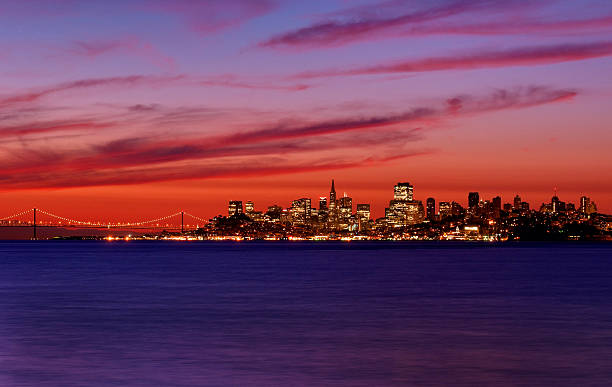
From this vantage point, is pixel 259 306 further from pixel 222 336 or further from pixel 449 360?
pixel 449 360

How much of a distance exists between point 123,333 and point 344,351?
33.2 feet

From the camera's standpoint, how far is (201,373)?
2522cm

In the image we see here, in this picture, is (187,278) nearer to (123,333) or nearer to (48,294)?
(48,294)

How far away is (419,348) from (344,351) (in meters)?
2.86

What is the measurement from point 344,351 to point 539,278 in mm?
53070

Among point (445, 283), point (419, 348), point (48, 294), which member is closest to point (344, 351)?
point (419, 348)

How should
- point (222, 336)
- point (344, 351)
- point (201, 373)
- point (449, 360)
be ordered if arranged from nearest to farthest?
point (201, 373)
point (449, 360)
point (344, 351)
point (222, 336)

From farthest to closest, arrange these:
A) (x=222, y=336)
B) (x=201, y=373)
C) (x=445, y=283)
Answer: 1. (x=445, y=283)
2. (x=222, y=336)
3. (x=201, y=373)

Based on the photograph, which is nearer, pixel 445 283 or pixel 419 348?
pixel 419 348

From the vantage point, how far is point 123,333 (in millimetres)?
34500

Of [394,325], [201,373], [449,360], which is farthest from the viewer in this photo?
[394,325]

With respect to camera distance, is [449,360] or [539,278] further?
[539,278]

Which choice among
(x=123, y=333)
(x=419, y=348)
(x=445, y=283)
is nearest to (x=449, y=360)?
(x=419, y=348)

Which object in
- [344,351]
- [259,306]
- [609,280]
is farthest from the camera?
[609,280]
